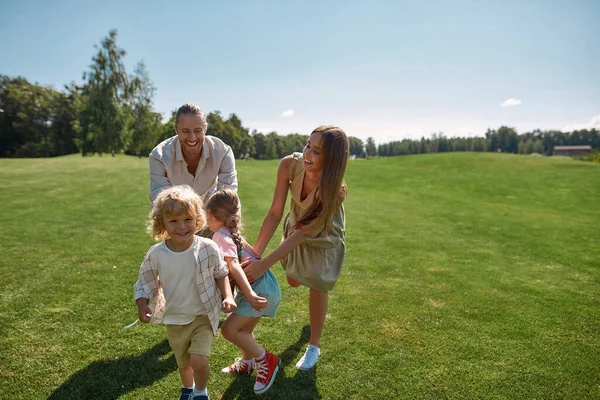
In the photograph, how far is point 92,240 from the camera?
7.88 m

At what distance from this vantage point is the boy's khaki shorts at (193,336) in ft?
8.66

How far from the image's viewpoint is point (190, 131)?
3475 millimetres

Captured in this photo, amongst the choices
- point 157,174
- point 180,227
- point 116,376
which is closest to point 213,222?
point 180,227

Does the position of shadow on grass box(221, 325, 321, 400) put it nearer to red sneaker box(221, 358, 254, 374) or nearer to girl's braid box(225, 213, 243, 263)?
red sneaker box(221, 358, 254, 374)

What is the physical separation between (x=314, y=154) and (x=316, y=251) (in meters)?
0.93

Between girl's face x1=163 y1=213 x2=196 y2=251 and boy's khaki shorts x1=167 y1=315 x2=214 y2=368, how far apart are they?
1.83 ft

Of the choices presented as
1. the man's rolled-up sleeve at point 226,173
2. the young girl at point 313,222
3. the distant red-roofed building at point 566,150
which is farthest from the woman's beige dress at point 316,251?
the distant red-roofed building at point 566,150

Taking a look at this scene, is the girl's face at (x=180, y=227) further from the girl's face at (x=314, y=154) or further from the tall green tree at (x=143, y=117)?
the tall green tree at (x=143, y=117)

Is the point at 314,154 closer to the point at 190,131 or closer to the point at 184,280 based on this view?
the point at 190,131

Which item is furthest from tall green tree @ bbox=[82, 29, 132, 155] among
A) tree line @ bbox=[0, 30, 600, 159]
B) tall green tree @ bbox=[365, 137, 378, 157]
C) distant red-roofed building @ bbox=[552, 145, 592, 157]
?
distant red-roofed building @ bbox=[552, 145, 592, 157]

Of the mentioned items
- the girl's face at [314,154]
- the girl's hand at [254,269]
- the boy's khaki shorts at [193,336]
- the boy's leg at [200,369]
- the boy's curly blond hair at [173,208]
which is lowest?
the boy's leg at [200,369]

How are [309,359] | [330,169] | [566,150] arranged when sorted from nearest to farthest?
[330,169] < [309,359] < [566,150]

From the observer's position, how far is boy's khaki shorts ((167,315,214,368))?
264cm

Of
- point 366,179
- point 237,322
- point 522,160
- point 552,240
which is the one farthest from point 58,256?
point 522,160
